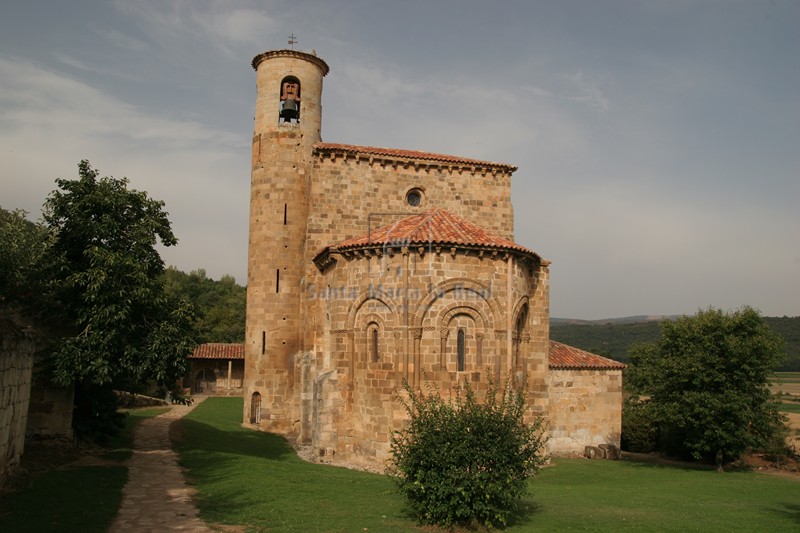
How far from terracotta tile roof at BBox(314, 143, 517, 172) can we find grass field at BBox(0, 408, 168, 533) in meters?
12.8

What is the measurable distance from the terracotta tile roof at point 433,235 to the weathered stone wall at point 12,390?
8705 mm

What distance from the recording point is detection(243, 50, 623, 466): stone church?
1697cm

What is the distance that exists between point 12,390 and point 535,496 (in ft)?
38.6

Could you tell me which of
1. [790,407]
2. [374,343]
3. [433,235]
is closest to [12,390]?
[374,343]

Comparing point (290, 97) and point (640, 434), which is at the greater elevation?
point (290, 97)

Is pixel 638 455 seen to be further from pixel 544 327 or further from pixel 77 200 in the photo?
pixel 77 200

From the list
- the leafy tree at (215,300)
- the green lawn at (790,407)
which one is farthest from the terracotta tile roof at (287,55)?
the green lawn at (790,407)

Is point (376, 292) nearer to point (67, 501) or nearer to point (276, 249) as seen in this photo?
point (276, 249)

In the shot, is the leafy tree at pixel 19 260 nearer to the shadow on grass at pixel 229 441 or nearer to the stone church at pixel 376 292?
the shadow on grass at pixel 229 441

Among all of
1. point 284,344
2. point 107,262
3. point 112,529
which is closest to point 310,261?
point 284,344

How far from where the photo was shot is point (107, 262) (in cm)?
1468

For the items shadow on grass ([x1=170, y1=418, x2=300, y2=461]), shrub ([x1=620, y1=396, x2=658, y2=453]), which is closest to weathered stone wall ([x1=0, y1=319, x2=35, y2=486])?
shadow on grass ([x1=170, y1=418, x2=300, y2=461])

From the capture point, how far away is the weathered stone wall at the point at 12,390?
10.7 meters

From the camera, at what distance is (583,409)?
77.0 feet
